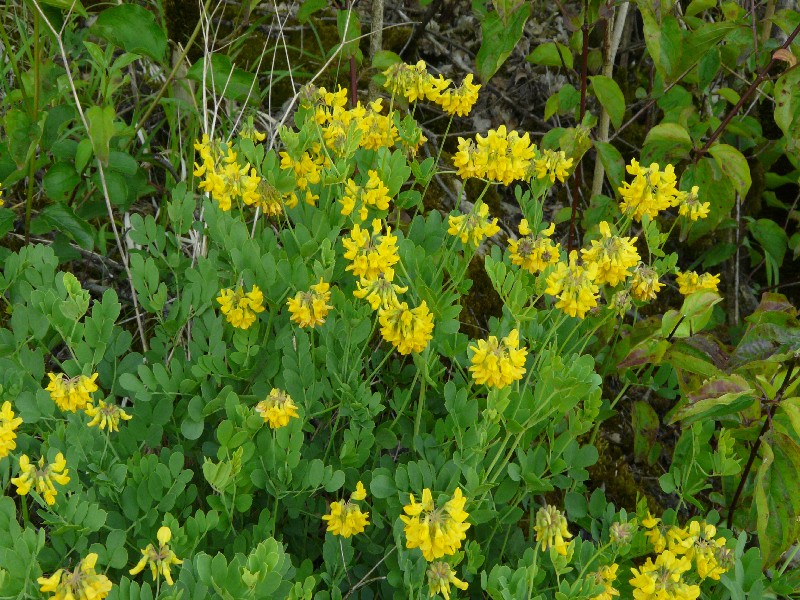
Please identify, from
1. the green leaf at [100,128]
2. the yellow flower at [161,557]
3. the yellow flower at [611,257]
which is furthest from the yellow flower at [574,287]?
the green leaf at [100,128]

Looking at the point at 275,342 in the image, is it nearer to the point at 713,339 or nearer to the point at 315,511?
the point at 315,511

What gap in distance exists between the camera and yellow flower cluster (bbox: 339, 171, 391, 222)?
1.66m

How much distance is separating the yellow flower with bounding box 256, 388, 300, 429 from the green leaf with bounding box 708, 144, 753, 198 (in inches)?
54.7

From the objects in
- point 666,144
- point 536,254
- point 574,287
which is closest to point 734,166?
point 666,144

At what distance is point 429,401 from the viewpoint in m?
1.77

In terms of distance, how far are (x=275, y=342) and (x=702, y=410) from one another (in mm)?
769

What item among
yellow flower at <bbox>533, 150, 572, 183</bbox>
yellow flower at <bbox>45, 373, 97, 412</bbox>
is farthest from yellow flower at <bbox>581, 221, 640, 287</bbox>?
yellow flower at <bbox>45, 373, 97, 412</bbox>

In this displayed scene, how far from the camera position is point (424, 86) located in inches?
70.0

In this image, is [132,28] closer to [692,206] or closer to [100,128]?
[100,128]

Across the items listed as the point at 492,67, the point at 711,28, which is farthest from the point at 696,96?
the point at 492,67

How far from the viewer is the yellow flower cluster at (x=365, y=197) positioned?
1.66 meters

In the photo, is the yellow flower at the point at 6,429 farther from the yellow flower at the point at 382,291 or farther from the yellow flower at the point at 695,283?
the yellow flower at the point at 695,283

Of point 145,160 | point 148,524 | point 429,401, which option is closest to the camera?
point 148,524

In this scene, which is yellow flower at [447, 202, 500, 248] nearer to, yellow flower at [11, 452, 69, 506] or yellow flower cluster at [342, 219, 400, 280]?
yellow flower cluster at [342, 219, 400, 280]
